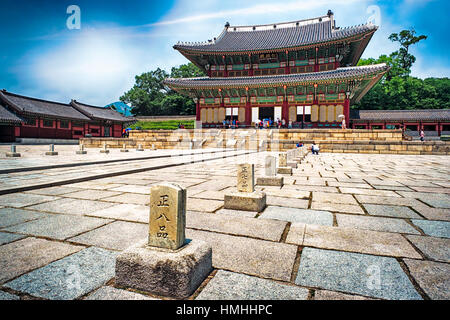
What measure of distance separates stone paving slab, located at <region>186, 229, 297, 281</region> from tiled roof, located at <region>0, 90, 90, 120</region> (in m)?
28.4

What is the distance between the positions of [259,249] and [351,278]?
64 centimetres

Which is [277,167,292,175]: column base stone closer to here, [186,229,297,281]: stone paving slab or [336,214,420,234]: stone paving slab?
[336,214,420,234]: stone paving slab

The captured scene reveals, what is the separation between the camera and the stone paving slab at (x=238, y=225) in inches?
86.7

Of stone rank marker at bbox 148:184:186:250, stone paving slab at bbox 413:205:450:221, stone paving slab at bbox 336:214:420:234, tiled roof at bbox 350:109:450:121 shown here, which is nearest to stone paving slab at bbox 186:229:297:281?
stone rank marker at bbox 148:184:186:250

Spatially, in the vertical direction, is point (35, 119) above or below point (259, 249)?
above

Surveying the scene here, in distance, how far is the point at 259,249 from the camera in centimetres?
187

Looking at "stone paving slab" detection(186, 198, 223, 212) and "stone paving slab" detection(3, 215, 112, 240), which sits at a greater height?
"stone paving slab" detection(186, 198, 223, 212)

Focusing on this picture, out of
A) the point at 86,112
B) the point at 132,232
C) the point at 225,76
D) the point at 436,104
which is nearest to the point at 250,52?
the point at 225,76

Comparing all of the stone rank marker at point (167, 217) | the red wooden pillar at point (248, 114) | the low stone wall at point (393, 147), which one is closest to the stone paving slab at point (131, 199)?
the stone rank marker at point (167, 217)

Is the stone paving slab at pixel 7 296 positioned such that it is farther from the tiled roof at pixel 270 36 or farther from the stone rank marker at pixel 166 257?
the tiled roof at pixel 270 36

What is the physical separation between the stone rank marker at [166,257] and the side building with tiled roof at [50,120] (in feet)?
90.6

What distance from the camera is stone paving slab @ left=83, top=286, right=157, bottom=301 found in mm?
1311
